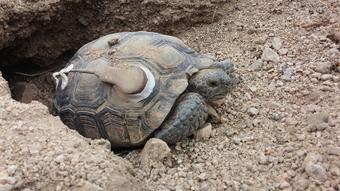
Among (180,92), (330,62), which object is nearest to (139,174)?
(180,92)

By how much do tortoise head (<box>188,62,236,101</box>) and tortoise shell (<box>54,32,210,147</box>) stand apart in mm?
64

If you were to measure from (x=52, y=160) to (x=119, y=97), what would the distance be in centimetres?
84

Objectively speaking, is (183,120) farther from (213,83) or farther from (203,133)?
(213,83)

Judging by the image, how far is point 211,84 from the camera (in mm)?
3074

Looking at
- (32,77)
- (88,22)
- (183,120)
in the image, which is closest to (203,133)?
(183,120)

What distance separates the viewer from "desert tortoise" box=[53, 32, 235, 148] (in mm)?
2846

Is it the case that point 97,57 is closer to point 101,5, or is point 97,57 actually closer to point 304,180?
point 101,5

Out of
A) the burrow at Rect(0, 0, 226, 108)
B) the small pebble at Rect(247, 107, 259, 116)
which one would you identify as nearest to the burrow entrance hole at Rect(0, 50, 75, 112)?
the burrow at Rect(0, 0, 226, 108)

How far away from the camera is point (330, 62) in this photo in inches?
124

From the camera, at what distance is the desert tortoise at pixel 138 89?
2.85m

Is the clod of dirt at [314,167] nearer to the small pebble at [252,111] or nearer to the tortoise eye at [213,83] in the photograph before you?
the small pebble at [252,111]

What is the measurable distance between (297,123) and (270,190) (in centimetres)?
67

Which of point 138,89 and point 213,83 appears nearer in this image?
point 138,89

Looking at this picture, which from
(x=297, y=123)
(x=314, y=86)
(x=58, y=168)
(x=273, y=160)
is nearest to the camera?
(x=58, y=168)
